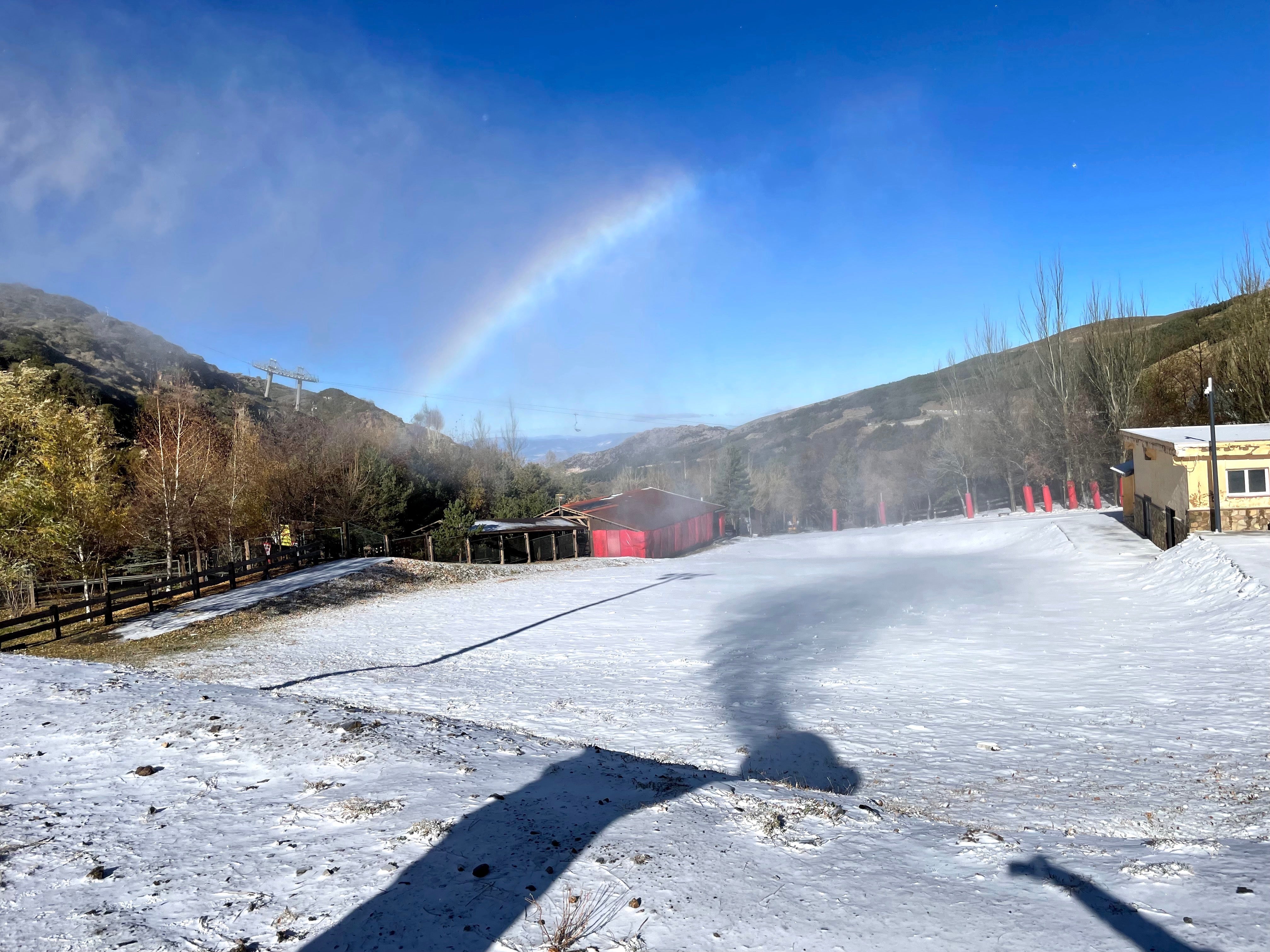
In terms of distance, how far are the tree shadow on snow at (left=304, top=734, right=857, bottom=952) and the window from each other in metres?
21.8

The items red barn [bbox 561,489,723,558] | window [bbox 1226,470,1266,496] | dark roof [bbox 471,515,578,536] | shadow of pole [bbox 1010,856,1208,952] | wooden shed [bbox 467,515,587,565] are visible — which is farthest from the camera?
red barn [bbox 561,489,723,558]

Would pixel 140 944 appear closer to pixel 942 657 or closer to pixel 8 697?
pixel 8 697

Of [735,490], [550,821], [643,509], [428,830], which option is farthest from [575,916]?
[735,490]

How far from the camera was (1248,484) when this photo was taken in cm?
2055

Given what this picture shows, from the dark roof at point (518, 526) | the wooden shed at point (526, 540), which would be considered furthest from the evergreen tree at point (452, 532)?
the dark roof at point (518, 526)

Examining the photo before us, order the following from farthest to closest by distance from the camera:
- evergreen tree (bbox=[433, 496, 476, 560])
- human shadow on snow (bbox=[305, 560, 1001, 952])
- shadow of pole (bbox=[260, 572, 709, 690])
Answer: evergreen tree (bbox=[433, 496, 476, 560]), shadow of pole (bbox=[260, 572, 709, 690]), human shadow on snow (bbox=[305, 560, 1001, 952])

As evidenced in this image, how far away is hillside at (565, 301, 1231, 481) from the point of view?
79062mm

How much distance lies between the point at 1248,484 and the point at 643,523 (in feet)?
91.0

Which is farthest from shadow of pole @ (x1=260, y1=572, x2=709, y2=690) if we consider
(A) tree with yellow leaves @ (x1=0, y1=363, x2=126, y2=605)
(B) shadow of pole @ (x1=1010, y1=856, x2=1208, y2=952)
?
(A) tree with yellow leaves @ (x1=0, y1=363, x2=126, y2=605)

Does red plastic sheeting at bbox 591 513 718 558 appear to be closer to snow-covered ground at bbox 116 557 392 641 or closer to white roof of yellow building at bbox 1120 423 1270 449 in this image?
snow-covered ground at bbox 116 557 392 641

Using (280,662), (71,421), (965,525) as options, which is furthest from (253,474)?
(965,525)

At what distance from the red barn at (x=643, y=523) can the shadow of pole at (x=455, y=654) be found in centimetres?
1593

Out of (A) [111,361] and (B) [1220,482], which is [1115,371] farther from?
(A) [111,361]

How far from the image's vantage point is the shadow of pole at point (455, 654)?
12.3 meters
